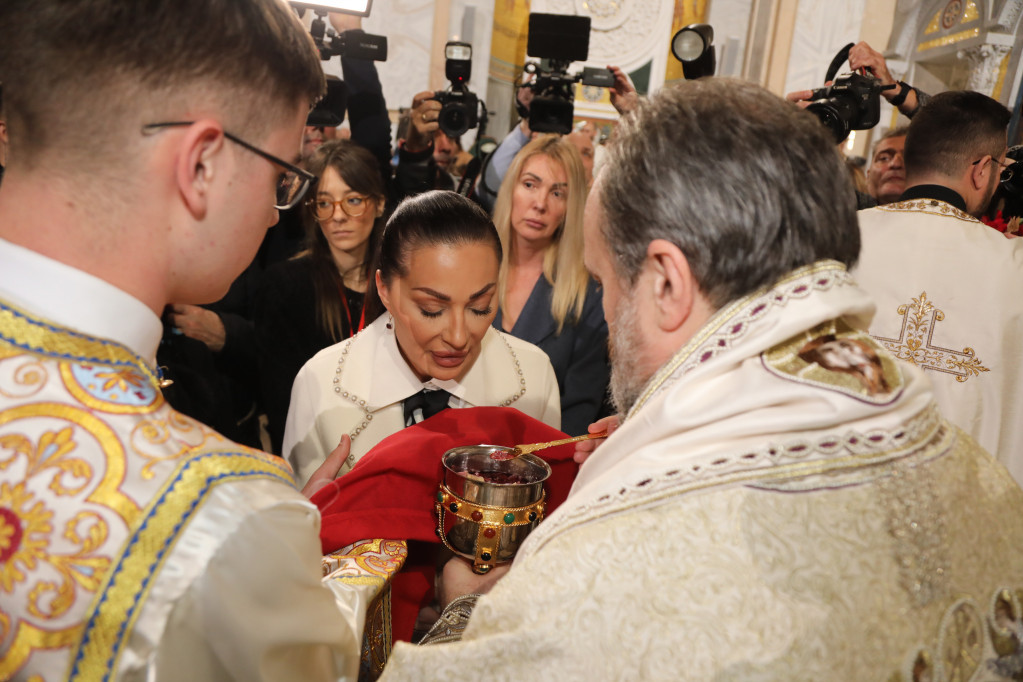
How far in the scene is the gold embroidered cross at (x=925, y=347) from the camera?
309 centimetres

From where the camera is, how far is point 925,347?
3.12 m

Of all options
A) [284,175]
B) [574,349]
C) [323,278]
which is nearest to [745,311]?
[284,175]

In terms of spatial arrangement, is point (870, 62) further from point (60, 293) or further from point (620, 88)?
point (60, 293)

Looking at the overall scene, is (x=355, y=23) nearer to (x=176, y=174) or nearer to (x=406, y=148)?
(x=406, y=148)

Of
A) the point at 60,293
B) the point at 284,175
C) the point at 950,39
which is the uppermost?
the point at 950,39

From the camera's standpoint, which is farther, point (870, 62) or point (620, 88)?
point (620, 88)

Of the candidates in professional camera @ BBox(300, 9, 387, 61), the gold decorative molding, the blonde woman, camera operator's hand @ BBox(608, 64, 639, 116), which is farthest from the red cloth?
the gold decorative molding

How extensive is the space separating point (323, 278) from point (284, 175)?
2317 mm

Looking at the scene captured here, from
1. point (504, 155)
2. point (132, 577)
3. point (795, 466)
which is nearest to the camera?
point (132, 577)

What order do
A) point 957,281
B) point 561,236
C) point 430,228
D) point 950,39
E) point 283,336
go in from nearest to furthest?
point 430,228, point 957,281, point 283,336, point 561,236, point 950,39

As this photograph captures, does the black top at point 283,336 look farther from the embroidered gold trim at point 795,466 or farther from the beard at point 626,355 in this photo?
the embroidered gold trim at point 795,466

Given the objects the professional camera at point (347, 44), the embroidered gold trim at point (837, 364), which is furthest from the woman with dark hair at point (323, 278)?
the embroidered gold trim at point (837, 364)

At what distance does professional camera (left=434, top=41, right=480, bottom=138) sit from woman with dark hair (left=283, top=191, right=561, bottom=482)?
2.08 metres

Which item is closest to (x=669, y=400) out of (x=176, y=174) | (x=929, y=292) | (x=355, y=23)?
(x=176, y=174)
